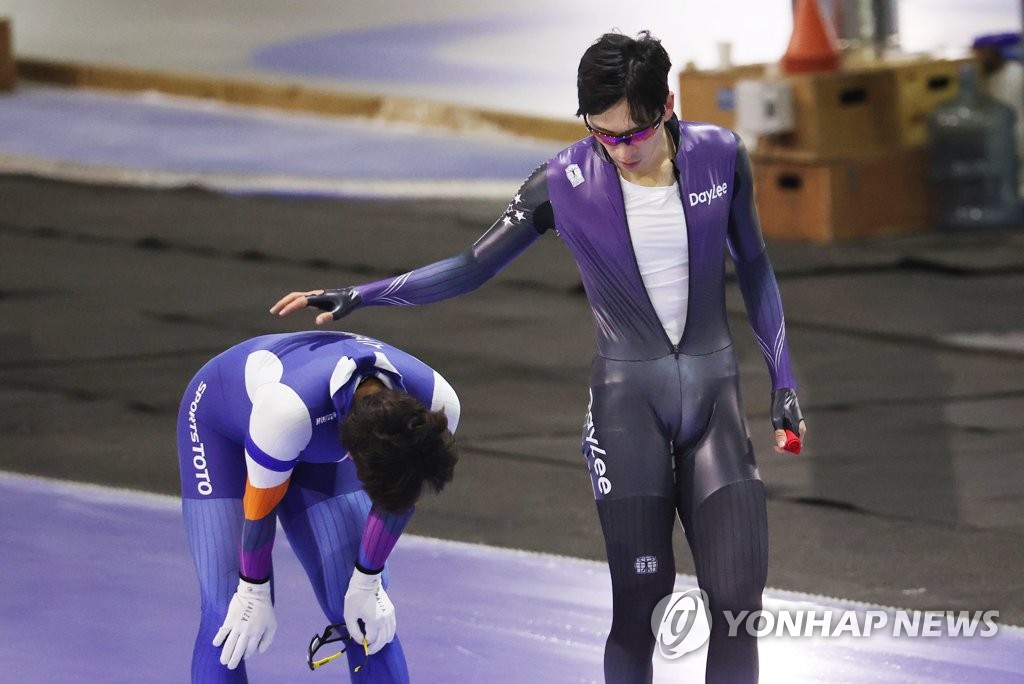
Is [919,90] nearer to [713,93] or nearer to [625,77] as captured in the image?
[713,93]

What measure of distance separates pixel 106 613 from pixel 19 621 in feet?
0.92

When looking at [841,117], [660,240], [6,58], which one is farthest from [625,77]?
[6,58]

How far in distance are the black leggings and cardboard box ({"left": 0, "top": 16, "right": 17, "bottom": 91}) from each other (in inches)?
662

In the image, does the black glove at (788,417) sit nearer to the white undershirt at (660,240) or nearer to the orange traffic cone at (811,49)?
the white undershirt at (660,240)

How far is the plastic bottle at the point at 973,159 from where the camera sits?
12.8m

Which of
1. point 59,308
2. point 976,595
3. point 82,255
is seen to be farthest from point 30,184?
point 976,595

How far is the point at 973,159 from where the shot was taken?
12.8m

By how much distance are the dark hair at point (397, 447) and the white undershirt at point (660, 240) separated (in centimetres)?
60

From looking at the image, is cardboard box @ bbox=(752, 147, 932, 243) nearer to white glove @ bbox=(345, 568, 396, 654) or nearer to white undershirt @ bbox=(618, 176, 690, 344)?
white undershirt @ bbox=(618, 176, 690, 344)

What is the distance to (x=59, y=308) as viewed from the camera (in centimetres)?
1127

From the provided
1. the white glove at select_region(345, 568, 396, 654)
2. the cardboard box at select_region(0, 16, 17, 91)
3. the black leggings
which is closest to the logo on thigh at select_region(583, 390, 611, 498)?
the black leggings

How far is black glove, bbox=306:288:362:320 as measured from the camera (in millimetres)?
4645

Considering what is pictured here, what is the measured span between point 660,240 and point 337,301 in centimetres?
85

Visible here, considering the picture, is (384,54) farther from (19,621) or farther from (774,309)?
(774,309)
